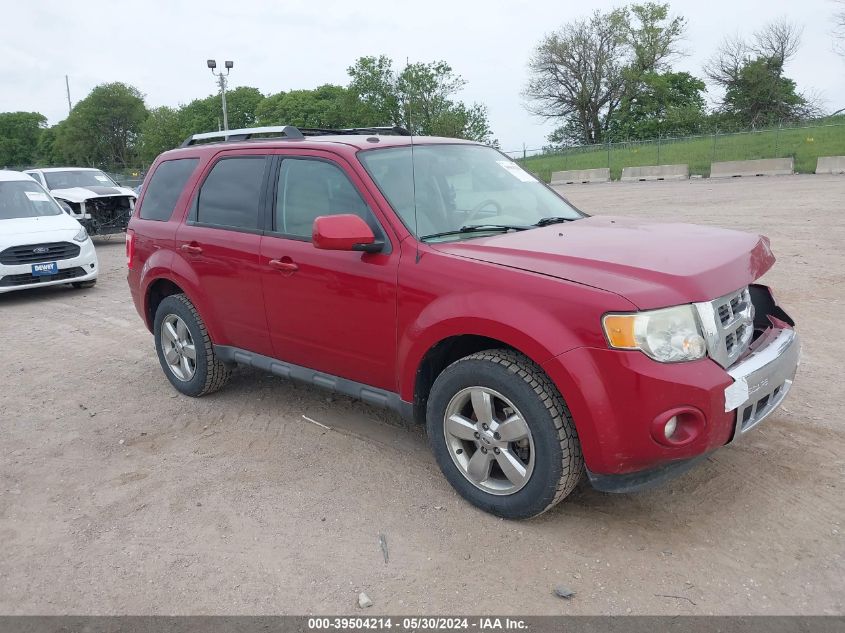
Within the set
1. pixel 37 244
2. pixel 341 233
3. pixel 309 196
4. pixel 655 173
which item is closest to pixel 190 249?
pixel 309 196

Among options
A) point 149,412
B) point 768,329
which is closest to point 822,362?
point 768,329

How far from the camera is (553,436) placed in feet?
10.2

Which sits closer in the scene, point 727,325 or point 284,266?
point 727,325

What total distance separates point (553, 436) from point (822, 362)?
3.32 metres

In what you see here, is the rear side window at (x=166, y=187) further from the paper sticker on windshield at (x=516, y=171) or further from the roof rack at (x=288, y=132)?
the paper sticker on windshield at (x=516, y=171)

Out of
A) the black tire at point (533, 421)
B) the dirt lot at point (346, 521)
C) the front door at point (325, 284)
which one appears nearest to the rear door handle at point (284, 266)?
the front door at point (325, 284)

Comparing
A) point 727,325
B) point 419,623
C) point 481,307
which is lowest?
point 419,623

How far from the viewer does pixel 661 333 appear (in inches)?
115

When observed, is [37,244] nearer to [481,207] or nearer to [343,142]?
[343,142]

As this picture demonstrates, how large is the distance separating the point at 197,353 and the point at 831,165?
26.0 meters

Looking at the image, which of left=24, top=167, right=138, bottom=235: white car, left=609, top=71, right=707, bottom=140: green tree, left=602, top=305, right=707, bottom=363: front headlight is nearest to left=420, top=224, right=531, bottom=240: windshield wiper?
left=602, top=305, right=707, bottom=363: front headlight

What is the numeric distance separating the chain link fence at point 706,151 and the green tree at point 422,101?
303 inches

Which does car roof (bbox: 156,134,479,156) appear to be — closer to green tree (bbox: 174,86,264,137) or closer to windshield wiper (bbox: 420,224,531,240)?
windshield wiper (bbox: 420,224,531,240)

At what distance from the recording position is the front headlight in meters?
2.89
